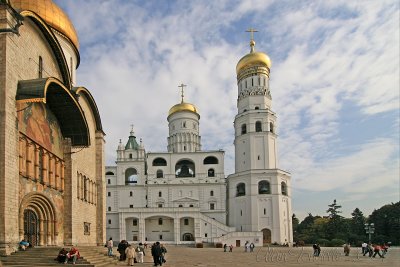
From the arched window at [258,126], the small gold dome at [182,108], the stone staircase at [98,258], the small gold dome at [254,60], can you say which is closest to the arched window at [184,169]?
the small gold dome at [182,108]

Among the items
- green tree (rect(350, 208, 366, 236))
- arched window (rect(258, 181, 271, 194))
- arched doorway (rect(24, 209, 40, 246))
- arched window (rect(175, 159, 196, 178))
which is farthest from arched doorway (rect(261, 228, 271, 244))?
arched doorway (rect(24, 209, 40, 246))

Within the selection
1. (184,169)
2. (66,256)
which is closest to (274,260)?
(66,256)

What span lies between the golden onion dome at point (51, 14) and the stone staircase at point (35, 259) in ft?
42.2

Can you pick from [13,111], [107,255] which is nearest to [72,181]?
[107,255]

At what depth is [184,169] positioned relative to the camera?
6594 centimetres

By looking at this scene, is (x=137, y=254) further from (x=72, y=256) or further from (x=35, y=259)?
(x=35, y=259)

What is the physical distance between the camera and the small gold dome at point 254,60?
190 feet

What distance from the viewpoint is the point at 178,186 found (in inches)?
2413

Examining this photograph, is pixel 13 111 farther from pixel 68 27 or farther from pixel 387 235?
pixel 387 235

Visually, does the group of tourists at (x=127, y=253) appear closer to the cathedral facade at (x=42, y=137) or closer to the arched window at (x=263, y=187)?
the cathedral facade at (x=42, y=137)

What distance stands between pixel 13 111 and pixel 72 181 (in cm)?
709

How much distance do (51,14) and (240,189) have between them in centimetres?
3728

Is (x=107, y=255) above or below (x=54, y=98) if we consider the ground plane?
below

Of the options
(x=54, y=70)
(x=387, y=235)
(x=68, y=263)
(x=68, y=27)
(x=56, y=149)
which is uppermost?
(x=68, y=27)
